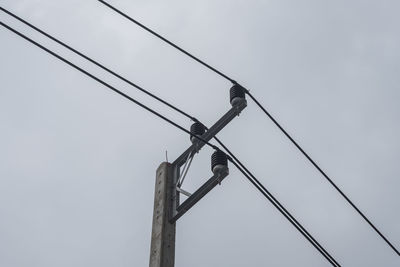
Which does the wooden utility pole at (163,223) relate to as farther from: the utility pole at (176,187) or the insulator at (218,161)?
the insulator at (218,161)

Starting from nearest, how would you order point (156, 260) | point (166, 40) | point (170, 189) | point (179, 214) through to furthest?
point (156, 260), point (179, 214), point (170, 189), point (166, 40)

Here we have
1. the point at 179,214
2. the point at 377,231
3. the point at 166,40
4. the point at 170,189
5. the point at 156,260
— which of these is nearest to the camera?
the point at 156,260

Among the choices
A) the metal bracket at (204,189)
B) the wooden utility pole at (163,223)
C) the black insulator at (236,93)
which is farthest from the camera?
the black insulator at (236,93)

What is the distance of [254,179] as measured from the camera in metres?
8.01

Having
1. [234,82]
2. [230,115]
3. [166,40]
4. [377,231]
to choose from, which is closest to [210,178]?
[230,115]

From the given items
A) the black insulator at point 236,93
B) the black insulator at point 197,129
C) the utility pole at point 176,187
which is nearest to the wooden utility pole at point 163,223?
the utility pole at point 176,187

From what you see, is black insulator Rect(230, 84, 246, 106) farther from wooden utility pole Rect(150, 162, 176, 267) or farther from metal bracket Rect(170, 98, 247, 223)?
wooden utility pole Rect(150, 162, 176, 267)

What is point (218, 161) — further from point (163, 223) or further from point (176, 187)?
point (163, 223)

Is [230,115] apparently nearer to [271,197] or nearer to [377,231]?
[271,197]

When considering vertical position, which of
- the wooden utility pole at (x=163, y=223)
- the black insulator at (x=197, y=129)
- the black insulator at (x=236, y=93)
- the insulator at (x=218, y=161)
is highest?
the black insulator at (x=236, y=93)

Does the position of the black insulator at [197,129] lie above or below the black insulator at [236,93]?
below

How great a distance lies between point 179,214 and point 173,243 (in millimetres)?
439

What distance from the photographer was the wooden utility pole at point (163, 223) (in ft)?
22.7

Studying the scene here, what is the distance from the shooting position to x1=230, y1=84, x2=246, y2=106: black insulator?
8.21 m
